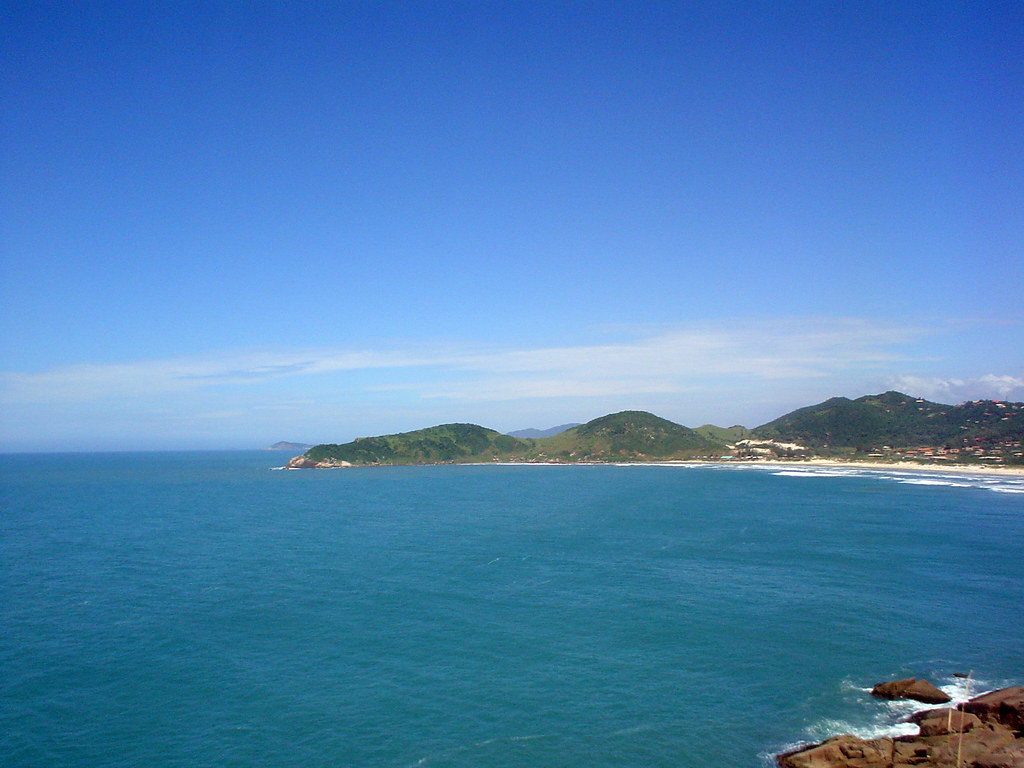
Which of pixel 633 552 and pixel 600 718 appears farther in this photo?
pixel 633 552

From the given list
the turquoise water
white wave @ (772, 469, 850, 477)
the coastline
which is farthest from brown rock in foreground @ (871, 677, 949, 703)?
the coastline

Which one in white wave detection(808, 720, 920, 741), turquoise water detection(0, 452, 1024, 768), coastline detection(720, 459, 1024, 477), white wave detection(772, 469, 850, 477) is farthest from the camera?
white wave detection(772, 469, 850, 477)

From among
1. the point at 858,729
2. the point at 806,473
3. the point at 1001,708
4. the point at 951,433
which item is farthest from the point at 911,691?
the point at 951,433

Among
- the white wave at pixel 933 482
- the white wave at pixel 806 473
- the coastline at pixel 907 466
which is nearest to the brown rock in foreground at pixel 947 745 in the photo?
the white wave at pixel 933 482

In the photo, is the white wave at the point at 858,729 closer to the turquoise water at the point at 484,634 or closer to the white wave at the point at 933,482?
the turquoise water at the point at 484,634

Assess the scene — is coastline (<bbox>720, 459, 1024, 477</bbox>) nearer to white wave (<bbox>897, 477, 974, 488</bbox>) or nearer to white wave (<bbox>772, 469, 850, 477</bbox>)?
white wave (<bbox>772, 469, 850, 477</bbox>)

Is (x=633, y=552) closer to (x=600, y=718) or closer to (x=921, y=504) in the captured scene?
(x=600, y=718)

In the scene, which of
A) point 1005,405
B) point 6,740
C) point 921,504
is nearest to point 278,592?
point 6,740
